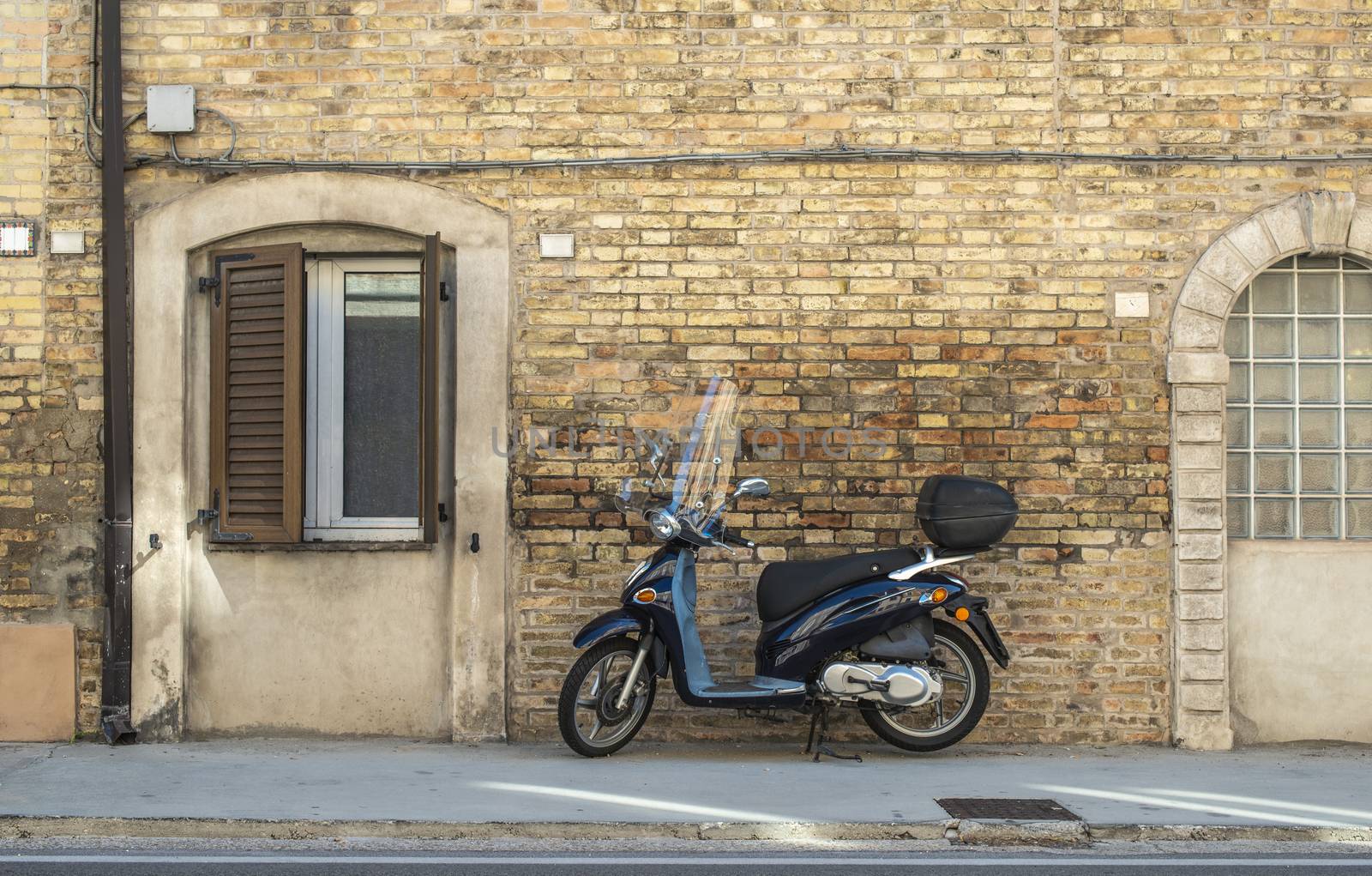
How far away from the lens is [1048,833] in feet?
19.1

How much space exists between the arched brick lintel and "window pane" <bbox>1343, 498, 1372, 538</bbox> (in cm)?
83

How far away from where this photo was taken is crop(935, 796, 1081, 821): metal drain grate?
597 centimetres

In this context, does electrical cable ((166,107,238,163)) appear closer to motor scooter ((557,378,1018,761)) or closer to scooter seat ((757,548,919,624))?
motor scooter ((557,378,1018,761))

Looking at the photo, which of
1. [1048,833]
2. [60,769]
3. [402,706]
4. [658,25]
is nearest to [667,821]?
[1048,833]

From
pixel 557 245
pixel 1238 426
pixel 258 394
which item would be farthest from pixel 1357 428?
pixel 258 394

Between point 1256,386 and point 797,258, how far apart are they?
2.71 metres

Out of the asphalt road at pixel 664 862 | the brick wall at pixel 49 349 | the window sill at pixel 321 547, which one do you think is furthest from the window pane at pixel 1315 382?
the brick wall at pixel 49 349

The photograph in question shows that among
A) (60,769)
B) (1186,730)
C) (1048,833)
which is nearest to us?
(1048,833)

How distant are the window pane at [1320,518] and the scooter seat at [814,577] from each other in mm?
2432

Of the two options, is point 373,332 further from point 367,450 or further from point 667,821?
point 667,821

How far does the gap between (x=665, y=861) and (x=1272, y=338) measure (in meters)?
4.80

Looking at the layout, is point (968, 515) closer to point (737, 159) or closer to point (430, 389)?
point (737, 159)

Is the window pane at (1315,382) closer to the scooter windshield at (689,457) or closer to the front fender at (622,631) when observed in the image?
the scooter windshield at (689,457)

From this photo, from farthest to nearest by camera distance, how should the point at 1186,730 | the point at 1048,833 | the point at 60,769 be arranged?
the point at 1186,730
the point at 60,769
the point at 1048,833
